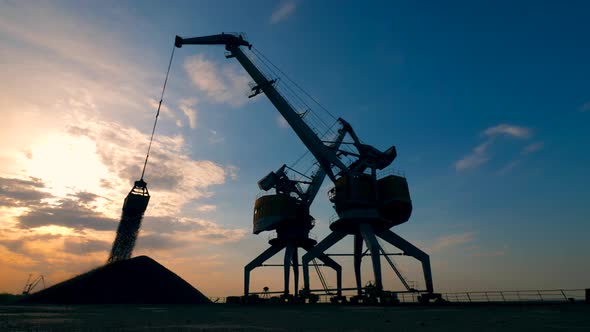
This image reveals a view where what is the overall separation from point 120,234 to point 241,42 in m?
36.1

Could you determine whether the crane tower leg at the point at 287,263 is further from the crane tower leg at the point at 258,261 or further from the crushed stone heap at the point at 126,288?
the crushed stone heap at the point at 126,288

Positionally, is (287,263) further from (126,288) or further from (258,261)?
(126,288)

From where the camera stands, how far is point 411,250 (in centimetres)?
4362

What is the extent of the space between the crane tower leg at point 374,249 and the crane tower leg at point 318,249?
5.11 metres

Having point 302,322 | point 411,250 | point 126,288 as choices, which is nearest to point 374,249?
point 411,250

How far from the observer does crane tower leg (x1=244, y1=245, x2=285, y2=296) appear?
177 ft

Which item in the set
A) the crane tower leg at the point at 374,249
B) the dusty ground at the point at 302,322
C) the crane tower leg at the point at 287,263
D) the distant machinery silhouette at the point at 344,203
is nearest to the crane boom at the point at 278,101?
the distant machinery silhouette at the point at 344,203

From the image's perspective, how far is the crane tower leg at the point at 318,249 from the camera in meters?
46.1

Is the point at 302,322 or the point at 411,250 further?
the point at 411,250

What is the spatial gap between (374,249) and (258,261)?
2173 centimetres

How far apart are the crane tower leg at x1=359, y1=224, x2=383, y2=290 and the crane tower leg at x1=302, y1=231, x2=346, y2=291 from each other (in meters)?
5.11

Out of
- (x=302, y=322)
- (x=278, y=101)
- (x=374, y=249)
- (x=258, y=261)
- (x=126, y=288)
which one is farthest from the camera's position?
(x=258, y=261)

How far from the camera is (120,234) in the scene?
165ft

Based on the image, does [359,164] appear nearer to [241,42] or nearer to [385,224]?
[385,224]
